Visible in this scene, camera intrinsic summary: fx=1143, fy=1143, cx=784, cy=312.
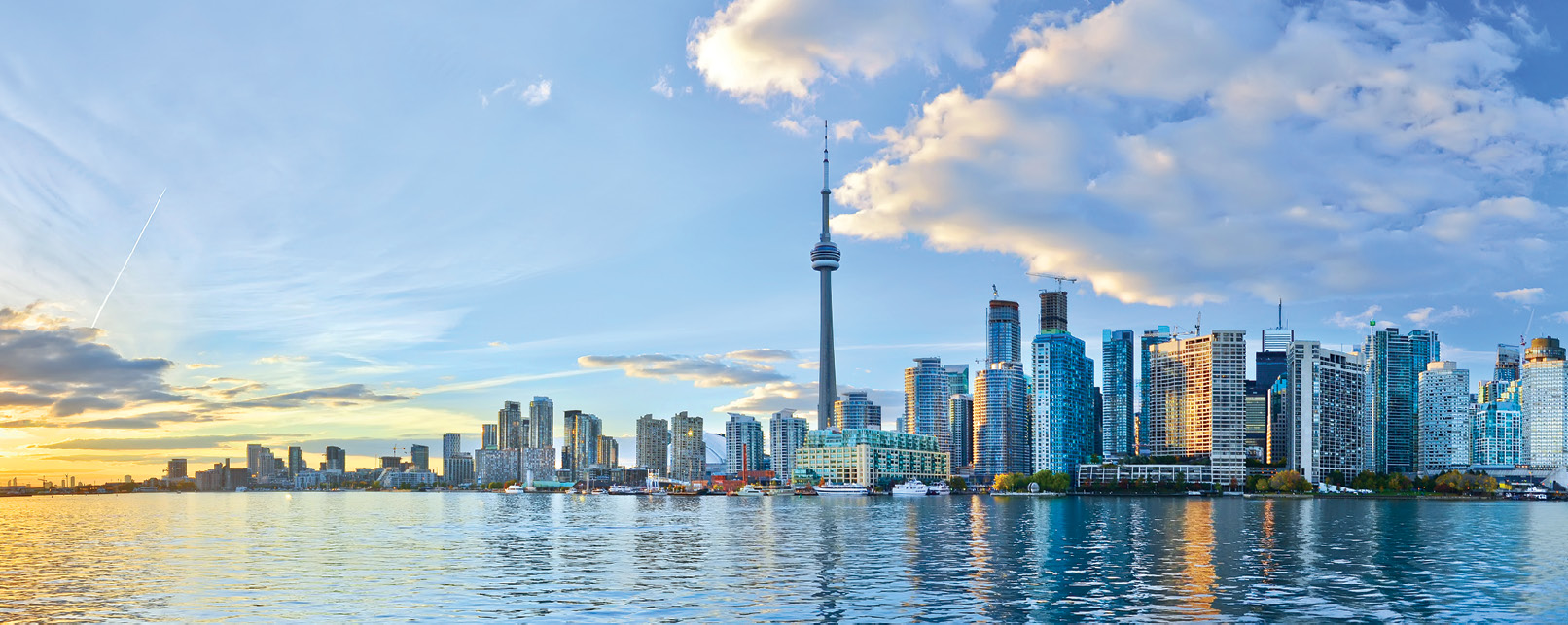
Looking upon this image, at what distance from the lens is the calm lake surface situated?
68.3 metres

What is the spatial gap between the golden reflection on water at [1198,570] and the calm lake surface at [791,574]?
1.23ft

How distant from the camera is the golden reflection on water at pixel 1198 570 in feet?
231

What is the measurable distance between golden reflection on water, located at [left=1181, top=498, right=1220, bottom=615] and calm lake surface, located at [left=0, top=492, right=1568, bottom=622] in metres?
0.38

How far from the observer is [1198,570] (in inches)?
3644

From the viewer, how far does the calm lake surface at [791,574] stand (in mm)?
68312

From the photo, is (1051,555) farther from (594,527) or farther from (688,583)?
(594,527)

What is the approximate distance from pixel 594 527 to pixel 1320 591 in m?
109

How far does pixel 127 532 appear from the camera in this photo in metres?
158

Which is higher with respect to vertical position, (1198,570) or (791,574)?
(791,574)

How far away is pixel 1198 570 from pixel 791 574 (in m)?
33.4

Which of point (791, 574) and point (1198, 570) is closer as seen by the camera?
point (791, 574)

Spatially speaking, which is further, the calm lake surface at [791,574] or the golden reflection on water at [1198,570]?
the golden reflection on water at [1198,570]

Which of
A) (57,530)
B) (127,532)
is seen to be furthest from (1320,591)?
(57,530)

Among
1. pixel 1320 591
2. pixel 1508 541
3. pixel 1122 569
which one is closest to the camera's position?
pixel 1320 591
